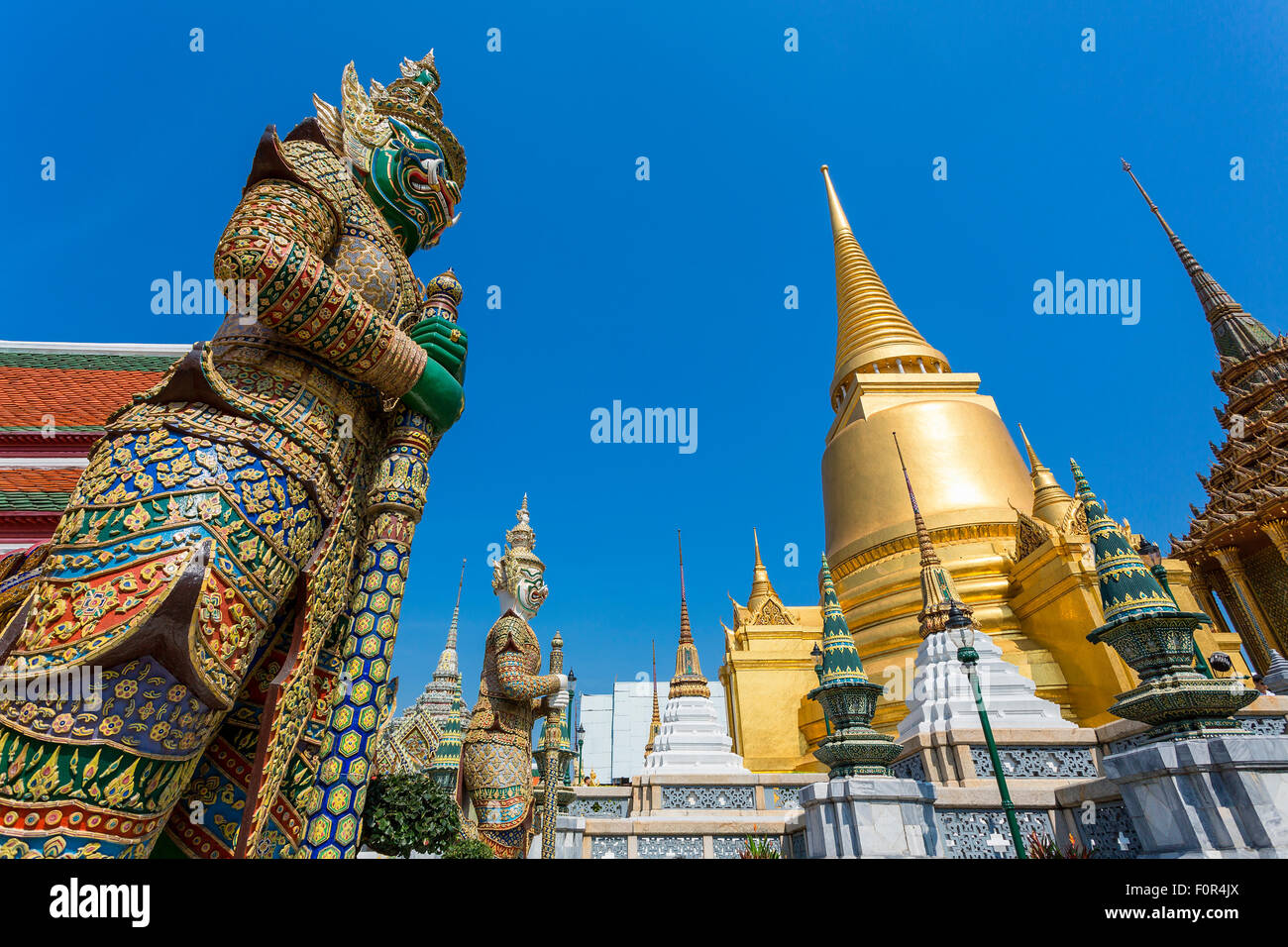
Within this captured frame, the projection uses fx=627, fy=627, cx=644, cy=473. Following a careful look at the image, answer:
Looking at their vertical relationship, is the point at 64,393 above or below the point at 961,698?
above

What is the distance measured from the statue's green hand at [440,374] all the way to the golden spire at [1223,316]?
1160 inches

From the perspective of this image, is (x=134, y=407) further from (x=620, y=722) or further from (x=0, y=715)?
(x=620, y=722)

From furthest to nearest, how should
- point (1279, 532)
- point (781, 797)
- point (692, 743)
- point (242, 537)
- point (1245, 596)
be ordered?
point (1245, 596)
point (1279, 532)
point (692, 743)
point (781, 797)
point (242, 537)

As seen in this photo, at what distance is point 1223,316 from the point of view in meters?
23.4

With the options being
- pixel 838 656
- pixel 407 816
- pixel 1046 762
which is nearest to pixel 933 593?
pixel 1046 762

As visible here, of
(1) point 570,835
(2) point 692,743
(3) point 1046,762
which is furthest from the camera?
(2) point 692,743

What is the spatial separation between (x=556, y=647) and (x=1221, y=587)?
23813 mm

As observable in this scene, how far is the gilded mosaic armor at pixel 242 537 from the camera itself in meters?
1.70

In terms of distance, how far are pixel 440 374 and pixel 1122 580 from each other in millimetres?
5426

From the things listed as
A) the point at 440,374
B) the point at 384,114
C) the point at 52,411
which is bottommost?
the point at 440,374

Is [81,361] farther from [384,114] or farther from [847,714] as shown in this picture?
[847,714]

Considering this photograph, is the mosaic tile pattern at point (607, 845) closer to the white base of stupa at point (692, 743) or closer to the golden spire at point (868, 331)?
the white base of stupa at point (692, 743)

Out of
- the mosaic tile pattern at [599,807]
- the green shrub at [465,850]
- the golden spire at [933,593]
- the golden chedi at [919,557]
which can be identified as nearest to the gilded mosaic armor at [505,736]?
the green shrub at [465,850]
